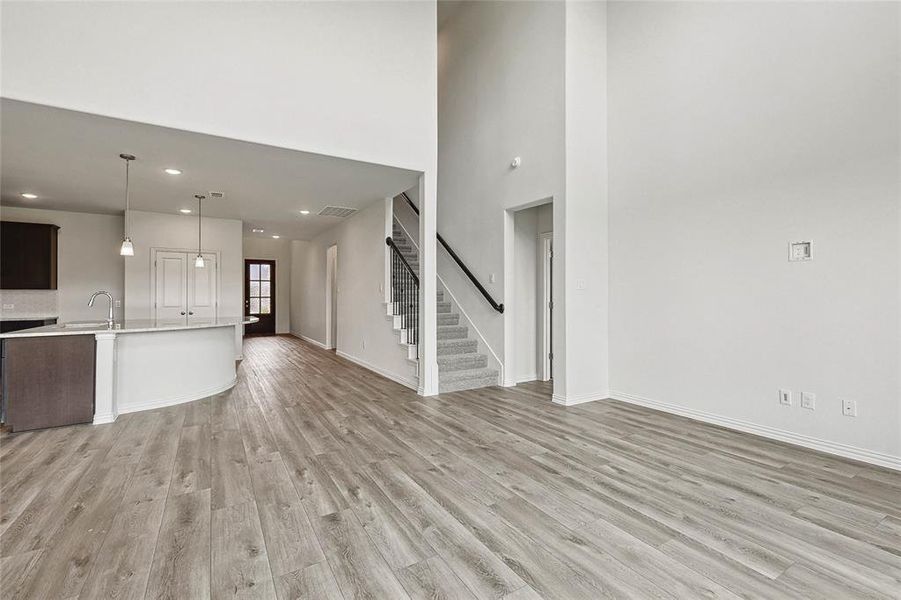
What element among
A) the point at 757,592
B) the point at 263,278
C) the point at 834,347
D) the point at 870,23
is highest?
the point at 870,23

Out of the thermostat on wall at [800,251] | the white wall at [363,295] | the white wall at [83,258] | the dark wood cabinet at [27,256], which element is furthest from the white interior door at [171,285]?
the thermostat on wall at [800,251]

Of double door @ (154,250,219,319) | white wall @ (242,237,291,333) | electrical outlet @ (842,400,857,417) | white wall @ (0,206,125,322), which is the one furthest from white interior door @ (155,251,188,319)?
electrical outlet @ (842,400,857,417)

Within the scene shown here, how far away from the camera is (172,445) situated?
344cm

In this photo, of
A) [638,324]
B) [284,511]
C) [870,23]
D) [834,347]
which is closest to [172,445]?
→ [284,511]

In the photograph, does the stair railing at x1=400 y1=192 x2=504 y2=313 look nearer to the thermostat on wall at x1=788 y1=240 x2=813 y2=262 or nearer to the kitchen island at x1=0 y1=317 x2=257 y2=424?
the thermostat on wall at x1=788 y1=240 x2=813 y2=262

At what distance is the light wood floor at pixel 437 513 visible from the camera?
1.80 metres

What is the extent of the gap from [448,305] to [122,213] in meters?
5.83

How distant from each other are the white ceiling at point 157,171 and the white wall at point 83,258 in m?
0.31

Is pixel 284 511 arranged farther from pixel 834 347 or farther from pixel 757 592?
pixel 834 347

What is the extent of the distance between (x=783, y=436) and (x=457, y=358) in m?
3.55

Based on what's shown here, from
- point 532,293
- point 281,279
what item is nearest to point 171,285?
point 281,279

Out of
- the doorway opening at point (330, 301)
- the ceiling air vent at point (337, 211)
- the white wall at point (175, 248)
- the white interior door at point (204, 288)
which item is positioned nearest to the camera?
the ceiling air vent at point (337, 211)

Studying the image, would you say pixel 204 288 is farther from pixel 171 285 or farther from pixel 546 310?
pixel 546 310

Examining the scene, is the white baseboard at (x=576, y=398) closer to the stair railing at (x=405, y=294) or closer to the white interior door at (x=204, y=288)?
the stair railing at (x=405, y=294)
